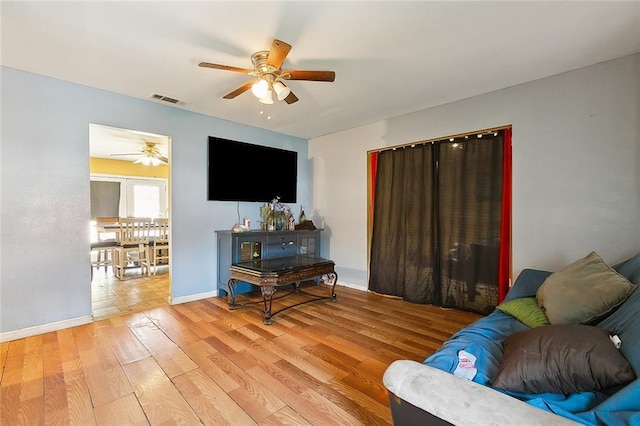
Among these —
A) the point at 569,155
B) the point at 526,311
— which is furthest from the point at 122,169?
the point at 569,155

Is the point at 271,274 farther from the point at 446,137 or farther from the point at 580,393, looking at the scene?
the point at 446,137

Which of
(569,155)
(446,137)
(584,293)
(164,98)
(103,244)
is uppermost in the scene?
(164,98)

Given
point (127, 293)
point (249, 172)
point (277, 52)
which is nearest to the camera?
point (277, 52)

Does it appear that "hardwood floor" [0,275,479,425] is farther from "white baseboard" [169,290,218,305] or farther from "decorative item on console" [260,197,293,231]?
"decorative item on console" [260,197,293,231]

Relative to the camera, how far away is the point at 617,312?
1.42 m

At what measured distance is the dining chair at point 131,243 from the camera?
4559mm

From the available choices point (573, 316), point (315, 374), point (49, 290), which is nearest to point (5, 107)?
point (49, 290)

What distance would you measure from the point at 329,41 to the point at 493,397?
7.44 feet

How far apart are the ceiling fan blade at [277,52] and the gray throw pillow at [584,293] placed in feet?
7.72

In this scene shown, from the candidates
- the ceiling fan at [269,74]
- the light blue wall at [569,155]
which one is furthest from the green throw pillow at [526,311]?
the ceiling fan at [269,74]

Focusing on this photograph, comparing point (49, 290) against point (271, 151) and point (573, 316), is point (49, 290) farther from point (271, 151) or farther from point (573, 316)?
point (573, 316)

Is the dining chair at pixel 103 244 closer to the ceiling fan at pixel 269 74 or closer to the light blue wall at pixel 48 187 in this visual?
the light blue wall at pixel 48 187

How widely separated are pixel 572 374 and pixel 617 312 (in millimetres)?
626

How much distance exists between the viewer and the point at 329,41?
2.10 meters
